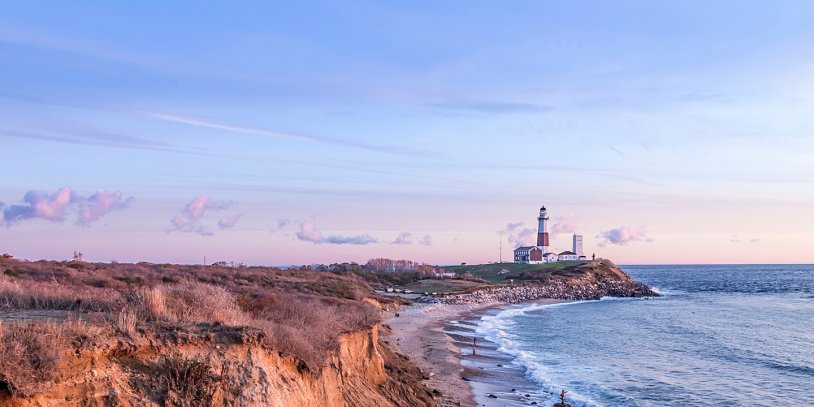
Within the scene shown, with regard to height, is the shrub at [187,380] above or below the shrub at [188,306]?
below

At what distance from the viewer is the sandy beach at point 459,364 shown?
23203 millimetres

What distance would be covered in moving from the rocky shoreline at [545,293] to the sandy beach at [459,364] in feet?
69.6

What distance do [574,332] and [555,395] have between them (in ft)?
76.2

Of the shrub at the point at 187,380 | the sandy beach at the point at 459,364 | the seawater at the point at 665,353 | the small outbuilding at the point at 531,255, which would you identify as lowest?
the seawater at the point at 665,353

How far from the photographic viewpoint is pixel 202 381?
11055mm

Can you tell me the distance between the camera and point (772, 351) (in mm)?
37062

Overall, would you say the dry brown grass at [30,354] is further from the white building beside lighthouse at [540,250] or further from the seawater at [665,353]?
the white building beside lighthouse at [540,250]

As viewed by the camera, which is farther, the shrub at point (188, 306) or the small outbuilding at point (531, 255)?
the small outbuilding at point (531, 255)

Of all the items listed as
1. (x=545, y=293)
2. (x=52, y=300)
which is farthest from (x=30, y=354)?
(x=545, y=293)

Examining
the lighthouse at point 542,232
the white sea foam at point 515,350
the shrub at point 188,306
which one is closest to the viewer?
the shrub at point 188,306

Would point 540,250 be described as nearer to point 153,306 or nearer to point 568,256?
point 568,256

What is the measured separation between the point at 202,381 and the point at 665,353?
31.5 meters

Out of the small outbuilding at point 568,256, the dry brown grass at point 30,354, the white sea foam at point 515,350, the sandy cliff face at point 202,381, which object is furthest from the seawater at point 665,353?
the small outbuilding at point 568,256

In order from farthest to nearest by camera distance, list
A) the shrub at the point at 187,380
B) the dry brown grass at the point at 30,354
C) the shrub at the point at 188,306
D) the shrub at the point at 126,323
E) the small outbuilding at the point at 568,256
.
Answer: the small outbuilding at the point at 568,256
the shrub at the point at 188,306
the shrub at the point at 126,323
the shrub at the point at 187,380
the dry brown grass at the point at 30,354
